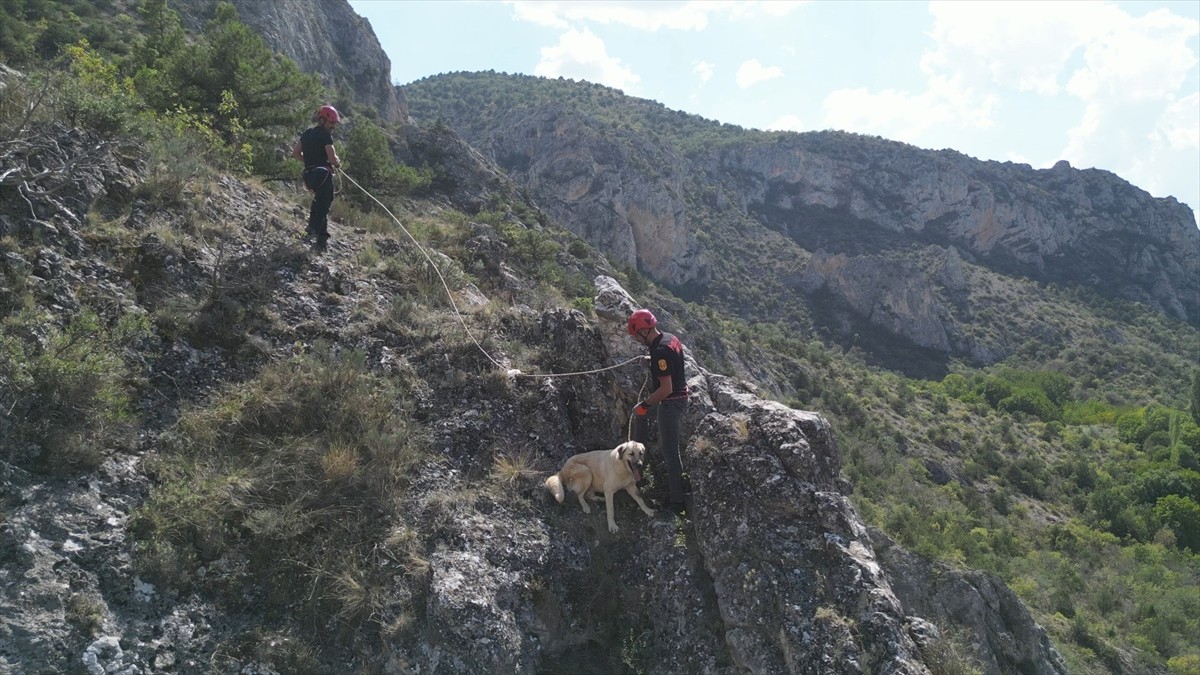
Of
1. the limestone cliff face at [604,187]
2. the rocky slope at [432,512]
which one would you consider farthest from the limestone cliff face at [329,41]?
the rocky slope at [432,512]

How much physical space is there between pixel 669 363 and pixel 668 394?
1.00 feet

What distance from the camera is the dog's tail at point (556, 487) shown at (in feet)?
20.4

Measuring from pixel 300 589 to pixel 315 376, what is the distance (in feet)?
6.81

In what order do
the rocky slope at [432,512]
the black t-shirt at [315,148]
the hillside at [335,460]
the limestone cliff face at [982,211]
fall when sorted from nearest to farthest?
the rocky slope at [432,512]
the hillside at [335,460]
the black t-shirt at [315,148]
the limestone cliff face at [982,211]

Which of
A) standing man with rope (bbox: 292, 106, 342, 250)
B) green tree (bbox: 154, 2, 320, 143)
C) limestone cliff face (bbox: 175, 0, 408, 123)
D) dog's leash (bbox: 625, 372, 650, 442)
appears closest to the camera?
dog's leash (bbox: 625, 372, 650, 442)

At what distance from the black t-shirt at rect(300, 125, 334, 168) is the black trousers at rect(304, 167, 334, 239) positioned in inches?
7.2

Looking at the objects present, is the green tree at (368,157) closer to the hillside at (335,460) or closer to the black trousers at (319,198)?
the hillside at (335,460)

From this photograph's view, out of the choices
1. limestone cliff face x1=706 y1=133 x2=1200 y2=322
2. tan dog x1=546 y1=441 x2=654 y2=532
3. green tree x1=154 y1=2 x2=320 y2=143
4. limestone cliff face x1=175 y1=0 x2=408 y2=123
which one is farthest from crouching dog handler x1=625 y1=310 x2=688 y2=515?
limestone cliff face x1=706 y1=133 x2=1200 y2=322

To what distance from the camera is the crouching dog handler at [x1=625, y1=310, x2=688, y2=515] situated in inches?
Result: 251

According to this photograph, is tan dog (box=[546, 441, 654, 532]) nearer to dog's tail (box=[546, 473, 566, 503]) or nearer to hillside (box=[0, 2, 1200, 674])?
dog's tail (box=[546, 473, 566, 503])

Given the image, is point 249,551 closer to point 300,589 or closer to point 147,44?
point 300,589

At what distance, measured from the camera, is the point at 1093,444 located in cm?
5191

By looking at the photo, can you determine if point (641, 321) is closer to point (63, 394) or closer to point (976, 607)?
point (63, 394)

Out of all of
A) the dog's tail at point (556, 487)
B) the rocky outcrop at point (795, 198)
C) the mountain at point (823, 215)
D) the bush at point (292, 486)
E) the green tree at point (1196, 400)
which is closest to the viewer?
the bush at point (292, 486)
